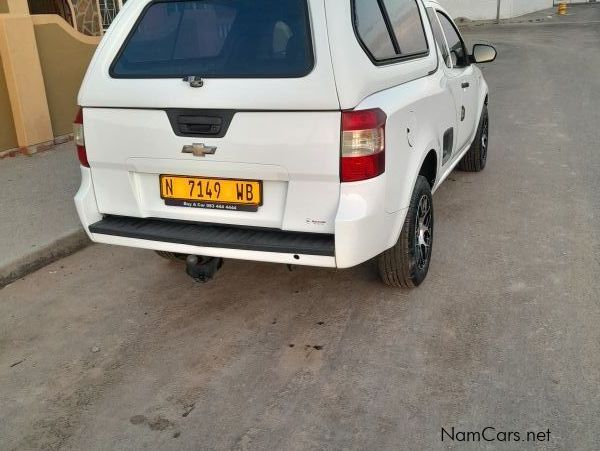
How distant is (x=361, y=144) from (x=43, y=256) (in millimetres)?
2870

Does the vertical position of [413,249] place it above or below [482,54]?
below

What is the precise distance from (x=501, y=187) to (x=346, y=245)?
3.45m

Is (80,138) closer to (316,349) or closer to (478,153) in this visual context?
(316,349)

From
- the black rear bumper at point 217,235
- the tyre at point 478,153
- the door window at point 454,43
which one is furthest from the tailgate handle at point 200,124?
the tyre at point 478,153

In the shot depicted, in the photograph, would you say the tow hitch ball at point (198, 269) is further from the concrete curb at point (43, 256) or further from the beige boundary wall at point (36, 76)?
the beige boundary wall at point (36, 76)

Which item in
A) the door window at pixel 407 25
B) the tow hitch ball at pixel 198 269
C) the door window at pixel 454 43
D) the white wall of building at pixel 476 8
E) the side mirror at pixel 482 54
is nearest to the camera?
the tow hitch ball at pixel 198 269

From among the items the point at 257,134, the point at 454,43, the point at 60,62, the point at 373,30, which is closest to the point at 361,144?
the point at 257,134

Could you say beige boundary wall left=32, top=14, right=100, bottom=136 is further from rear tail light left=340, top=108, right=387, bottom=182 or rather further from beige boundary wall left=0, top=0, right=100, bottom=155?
rear tail light left=340, top=108, right=387, bottom=182

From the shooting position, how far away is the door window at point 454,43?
5055 mm

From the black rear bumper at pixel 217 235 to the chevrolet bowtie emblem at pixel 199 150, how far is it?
0.41 meters

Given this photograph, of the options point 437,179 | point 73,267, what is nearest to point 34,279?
point 73,267

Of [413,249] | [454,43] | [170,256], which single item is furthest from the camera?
[454,43]

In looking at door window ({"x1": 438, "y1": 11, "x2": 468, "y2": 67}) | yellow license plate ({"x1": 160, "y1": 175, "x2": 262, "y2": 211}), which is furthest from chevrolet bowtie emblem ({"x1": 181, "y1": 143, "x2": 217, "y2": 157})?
door window ({"x1": 438, "y1": 11, "x2": 468, "y2": 67})

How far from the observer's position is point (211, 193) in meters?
3.23
